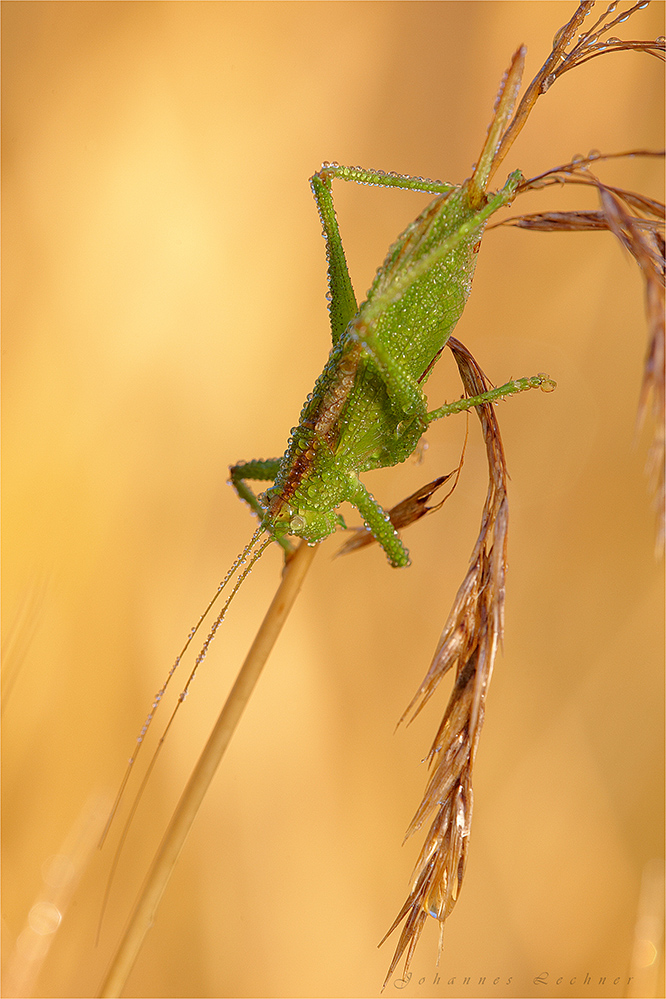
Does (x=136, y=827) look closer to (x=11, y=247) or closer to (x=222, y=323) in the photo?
(x=222, y=323)

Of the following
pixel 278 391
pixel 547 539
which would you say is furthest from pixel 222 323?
pixel 547 539

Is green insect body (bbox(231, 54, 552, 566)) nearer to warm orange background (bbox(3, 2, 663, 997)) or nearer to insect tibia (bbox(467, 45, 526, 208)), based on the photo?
insect tibia (bbox(467, 45, 526, 208))

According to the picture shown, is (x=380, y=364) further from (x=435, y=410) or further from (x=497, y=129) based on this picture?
(x=497, y=129)

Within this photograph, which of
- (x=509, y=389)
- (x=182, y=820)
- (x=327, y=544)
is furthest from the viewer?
(x=327, y=544)

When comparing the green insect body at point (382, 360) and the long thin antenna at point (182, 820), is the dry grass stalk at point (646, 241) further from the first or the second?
the long thin antenna at point (182, 820)

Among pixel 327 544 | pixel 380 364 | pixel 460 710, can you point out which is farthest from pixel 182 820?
pixel 327 544
